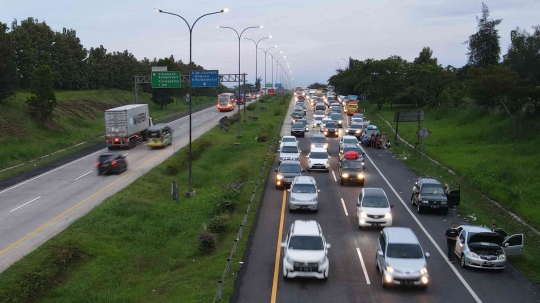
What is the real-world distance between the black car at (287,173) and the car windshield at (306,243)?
542 inches

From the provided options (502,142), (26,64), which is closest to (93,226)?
(502,142)

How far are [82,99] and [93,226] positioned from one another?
51.4 m

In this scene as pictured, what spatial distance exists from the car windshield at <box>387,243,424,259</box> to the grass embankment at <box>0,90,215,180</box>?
2986 cm

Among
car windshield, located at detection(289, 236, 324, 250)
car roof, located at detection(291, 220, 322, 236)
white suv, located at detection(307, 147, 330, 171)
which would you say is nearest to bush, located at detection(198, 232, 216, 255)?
car roof, located at detection(291, 220, 322, 236)

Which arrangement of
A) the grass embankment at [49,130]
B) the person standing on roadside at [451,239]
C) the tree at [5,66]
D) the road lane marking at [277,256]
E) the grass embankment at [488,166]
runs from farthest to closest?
the tree at [5,66]
the grass embankment at [49,130]
the grass embankment at [488,166]
the person standing on roadside at [451,239]
the road lane marking at [277,256]

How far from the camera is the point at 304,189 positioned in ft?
87.6

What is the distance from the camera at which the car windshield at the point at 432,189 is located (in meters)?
26.8

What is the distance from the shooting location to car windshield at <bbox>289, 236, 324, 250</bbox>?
1761 cm

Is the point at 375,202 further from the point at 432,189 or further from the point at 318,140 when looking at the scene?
the point at 318,140

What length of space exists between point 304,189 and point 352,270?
28.6 feet

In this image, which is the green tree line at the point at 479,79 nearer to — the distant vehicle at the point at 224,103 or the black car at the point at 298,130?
the black car at the point at 298,130

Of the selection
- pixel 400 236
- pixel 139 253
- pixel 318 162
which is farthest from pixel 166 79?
pixel 400 236

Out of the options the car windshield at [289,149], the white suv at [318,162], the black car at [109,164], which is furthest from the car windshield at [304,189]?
the black car at [109,164]

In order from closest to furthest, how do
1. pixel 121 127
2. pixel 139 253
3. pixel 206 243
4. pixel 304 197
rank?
pixel 206 243
pixel 139 253
pixel 304 197
pixel 121 127
